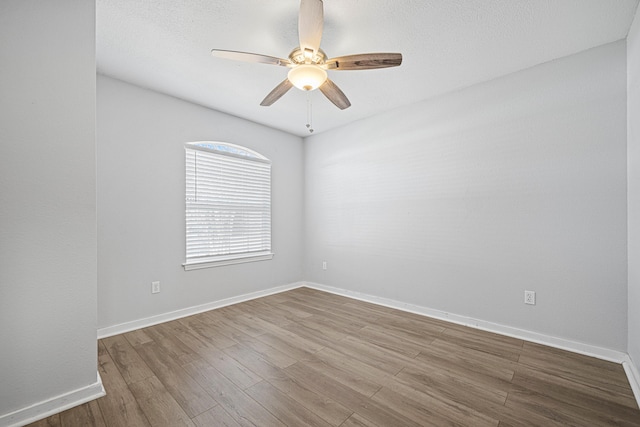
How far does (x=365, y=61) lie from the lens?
1.75 meters

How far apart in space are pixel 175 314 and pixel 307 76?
2.86 m

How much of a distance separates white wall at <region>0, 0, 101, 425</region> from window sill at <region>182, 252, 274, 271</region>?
1.48 metres

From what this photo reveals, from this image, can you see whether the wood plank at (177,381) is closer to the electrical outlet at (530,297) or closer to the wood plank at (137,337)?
the wood plank at (137,337)

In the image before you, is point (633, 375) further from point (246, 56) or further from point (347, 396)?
point (246, 56)

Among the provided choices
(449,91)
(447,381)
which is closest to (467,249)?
(447,381)

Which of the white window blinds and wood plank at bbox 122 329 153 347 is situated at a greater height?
the white window blinds

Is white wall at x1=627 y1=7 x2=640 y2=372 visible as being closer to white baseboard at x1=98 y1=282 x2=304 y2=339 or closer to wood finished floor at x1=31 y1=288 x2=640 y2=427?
wood finished floor at x1=31 y1=288 x2=640 y2=427

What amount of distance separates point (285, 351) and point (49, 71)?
2477 mm

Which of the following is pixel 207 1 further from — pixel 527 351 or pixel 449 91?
pixel 527 351

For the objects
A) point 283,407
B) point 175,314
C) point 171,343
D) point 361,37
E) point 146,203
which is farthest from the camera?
point 175,314

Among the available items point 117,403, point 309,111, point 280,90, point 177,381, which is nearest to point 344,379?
point 177,381

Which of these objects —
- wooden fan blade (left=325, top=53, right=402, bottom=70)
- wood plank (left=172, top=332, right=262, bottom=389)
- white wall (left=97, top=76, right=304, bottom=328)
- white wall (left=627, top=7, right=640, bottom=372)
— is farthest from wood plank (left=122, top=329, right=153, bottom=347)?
white wall (left=627, top=7, right=640, bottom=372)

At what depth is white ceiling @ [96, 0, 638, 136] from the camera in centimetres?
175

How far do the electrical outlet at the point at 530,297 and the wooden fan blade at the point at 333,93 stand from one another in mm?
2399
